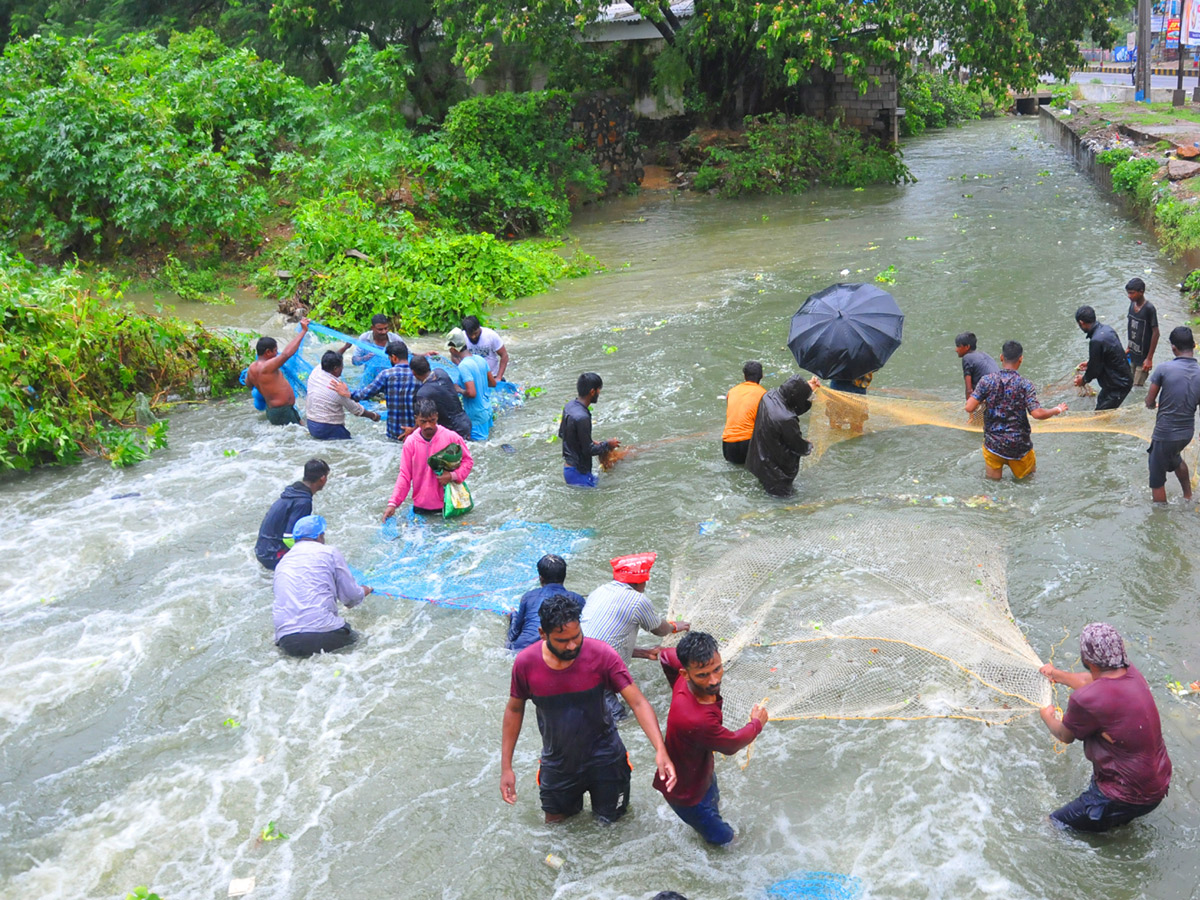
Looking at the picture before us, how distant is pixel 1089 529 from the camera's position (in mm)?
7719

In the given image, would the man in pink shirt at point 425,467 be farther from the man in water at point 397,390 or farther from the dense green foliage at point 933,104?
the dense green foliage at point 933,104

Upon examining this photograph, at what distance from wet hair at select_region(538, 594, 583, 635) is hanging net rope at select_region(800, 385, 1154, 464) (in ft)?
17.7

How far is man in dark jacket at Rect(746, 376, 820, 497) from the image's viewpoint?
8133 millimetres

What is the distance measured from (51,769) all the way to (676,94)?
2285cm

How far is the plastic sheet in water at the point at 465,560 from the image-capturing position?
7.25 m

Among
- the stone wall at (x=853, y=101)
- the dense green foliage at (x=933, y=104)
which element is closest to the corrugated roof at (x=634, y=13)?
the stone wall at (x=853, y=101)

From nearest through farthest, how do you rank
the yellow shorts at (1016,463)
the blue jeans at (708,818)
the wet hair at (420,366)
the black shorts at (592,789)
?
the blue jeans at (708,818)
the black shorts at (592,789)
the yellow shorts at (1016,463)
the wet hair at (420,366)

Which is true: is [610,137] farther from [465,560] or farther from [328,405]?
[465,560]

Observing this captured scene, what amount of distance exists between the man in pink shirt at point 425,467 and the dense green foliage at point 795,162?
1778 centimetres

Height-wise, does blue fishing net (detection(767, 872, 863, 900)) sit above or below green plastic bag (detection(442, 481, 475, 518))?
below

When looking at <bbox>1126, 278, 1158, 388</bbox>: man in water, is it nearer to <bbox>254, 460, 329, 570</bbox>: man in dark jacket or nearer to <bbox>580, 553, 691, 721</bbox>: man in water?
<bbox>580, 553, 691, 721</bbox>: man in water

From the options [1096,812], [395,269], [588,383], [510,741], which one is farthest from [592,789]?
[395,269]

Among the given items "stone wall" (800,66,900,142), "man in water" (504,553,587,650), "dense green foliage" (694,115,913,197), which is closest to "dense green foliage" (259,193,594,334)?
"dense green foliage" (694,115,913,197)

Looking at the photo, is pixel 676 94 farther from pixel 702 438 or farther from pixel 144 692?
pixel 144 692
